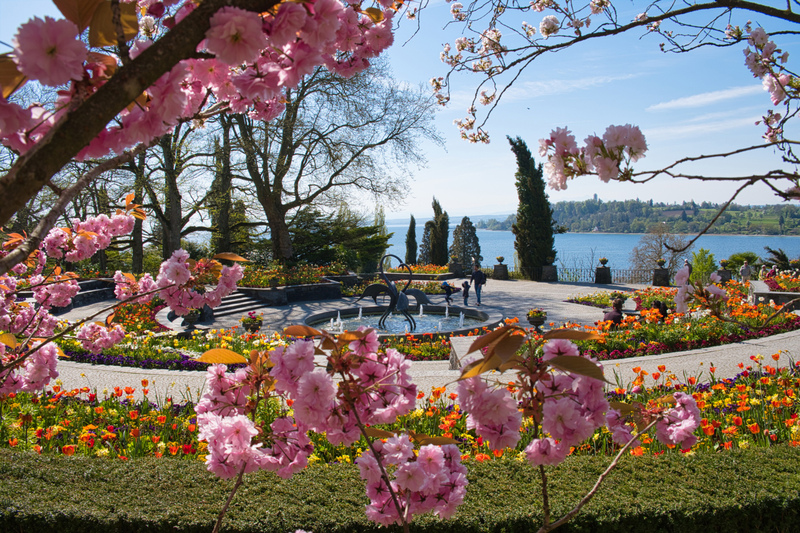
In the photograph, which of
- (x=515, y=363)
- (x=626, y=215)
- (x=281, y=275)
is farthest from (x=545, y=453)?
(x=626, y=215)

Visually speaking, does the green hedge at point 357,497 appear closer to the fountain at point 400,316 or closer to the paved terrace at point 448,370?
the paved terrace at point 448,370

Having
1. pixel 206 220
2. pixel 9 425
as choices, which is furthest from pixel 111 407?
pixel 206 220

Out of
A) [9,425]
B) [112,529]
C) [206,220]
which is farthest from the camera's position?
[206,220]

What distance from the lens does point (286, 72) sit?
112 centimetres

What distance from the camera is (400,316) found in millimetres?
12242

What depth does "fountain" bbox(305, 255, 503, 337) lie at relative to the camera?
10344 millimetres

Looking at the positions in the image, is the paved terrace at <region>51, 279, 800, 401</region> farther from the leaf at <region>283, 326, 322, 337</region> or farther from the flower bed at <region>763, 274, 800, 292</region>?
the flower bed at <region>763, 274, 800, 292</region>

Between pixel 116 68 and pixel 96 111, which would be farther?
pixel 116 68

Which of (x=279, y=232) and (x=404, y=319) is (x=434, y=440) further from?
(x=279, y=232)

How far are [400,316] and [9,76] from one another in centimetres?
1155

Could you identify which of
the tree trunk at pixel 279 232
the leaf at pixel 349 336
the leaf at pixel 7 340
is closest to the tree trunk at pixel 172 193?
the tree trunk at pixel 279 232

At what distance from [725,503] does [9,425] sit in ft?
16.2

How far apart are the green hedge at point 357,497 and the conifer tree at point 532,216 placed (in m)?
17.9

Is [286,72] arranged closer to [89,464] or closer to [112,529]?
[112,529]
